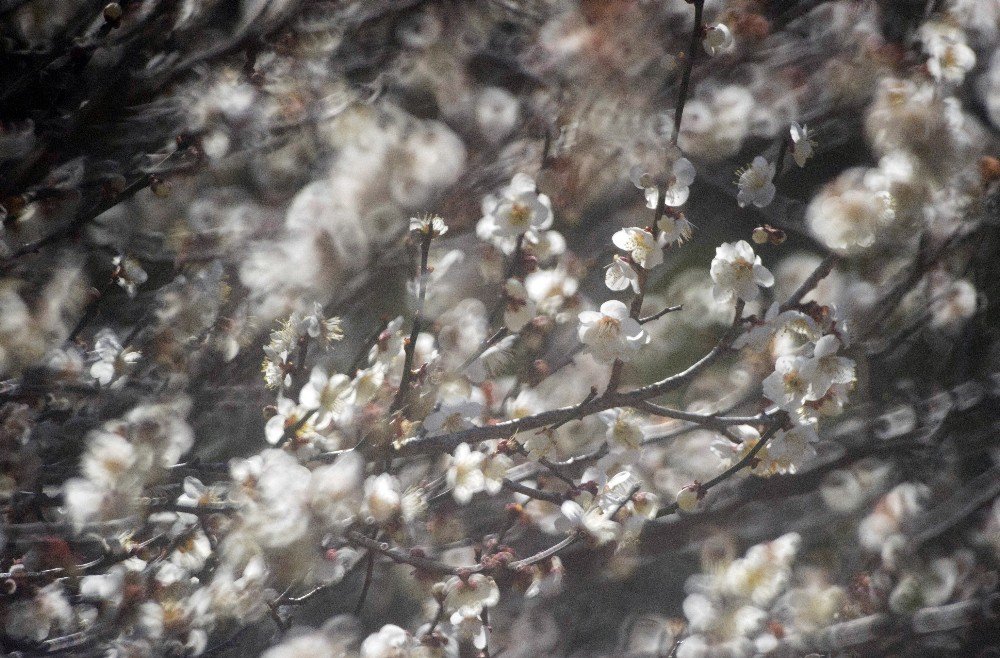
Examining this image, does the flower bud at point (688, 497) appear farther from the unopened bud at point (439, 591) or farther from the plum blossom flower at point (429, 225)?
the plum blossom flower at point (429, 225)

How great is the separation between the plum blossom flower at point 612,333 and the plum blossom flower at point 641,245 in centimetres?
7

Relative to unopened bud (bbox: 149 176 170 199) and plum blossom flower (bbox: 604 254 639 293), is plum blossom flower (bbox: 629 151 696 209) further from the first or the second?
unopened bud (bbox: 149 176 170 199)

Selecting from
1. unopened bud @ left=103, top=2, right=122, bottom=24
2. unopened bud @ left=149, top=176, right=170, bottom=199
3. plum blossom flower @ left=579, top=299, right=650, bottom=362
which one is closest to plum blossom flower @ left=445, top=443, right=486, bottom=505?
plum blossom flower @ left=579, top=299, right=650, bottom=362

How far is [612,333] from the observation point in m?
0.99

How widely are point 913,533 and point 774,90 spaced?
986mm

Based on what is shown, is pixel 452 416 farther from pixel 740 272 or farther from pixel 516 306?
pixel 740 272

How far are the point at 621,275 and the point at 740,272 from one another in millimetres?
153

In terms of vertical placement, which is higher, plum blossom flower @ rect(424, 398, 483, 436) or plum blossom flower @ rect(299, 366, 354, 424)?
plum blossom flower @ rect(299, 366, 354, 424)

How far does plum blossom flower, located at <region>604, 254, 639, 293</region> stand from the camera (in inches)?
39.1

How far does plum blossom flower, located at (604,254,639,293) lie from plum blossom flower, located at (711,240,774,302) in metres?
0.12

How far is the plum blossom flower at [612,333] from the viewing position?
3.18 feet

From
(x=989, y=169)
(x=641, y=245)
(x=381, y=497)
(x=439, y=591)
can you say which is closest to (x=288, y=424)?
(x=381, y=497)

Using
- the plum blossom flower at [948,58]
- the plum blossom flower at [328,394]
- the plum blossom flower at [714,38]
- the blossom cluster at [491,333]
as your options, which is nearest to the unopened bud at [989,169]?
the blossom cluster at [491,333]

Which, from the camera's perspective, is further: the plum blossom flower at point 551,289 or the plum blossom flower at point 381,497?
the plum blossom flower at point 551,289
